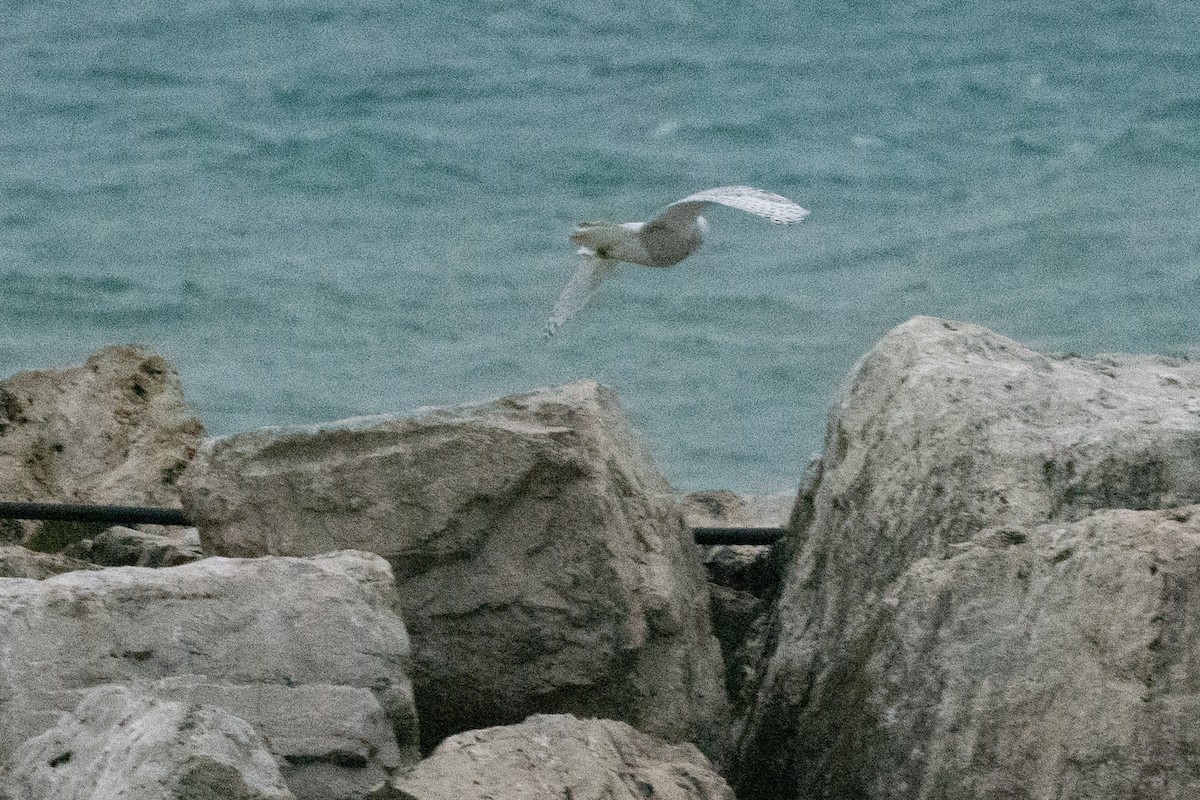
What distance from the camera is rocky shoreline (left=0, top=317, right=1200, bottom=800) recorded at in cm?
291

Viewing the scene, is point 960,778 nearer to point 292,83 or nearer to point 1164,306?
point 1164,306

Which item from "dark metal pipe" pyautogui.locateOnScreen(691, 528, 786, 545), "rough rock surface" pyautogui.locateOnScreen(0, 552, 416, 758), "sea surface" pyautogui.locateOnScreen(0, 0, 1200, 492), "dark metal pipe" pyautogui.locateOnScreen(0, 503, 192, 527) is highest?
"rough rock surface" pyautogui.locateOnScreen(0, 552, 416, 758)

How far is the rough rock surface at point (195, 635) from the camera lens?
309cm

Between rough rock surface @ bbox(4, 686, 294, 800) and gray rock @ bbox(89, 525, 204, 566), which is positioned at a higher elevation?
rough rock surface @ bbox(4, 686, 294, 800)

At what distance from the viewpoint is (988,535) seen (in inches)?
127

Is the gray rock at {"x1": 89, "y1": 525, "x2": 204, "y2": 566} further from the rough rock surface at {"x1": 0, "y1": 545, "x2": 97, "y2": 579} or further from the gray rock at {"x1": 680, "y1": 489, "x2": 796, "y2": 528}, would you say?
the gray rock at {"x1": 680, "y1": 489, "x2": 796, "y2": 528}

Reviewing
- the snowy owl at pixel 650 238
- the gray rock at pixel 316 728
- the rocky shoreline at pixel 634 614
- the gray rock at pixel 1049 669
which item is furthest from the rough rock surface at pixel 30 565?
the snowy owl at pixel 650 238

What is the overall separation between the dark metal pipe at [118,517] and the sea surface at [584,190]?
726cm

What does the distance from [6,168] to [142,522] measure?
54.7ft

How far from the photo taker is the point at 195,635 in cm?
316

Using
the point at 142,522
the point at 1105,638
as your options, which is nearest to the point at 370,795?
the point at 1105,638

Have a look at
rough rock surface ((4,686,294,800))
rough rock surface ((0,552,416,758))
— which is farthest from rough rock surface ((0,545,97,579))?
rough rock surface ((4,686,294,800))

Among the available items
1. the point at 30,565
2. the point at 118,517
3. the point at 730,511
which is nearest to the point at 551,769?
the point at 30,565

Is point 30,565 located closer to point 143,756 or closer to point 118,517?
point 118,517
